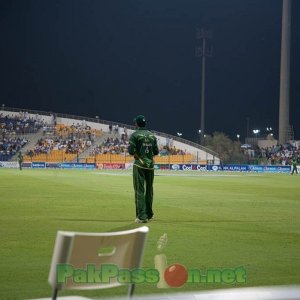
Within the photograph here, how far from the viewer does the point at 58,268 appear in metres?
3.31

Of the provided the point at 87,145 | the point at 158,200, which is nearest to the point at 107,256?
the point at 158,200

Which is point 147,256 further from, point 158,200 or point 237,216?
point 158,200

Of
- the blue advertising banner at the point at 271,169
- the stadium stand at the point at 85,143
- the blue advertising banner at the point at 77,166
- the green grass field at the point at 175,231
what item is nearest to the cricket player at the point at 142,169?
the green grass field at the point at 175,231

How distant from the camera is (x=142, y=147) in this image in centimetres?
1250

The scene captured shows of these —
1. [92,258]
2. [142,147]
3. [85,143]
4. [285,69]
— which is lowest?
[92,258]

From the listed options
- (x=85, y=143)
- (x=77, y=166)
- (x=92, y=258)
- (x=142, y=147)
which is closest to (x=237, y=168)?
(x=77, y=166)

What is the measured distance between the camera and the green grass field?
22.3ft

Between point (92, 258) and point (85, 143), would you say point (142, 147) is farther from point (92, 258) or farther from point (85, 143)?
point (85, 143)

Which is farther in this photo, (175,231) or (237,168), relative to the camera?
(237,168)

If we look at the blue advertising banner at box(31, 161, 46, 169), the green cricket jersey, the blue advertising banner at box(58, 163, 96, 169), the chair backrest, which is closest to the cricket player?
the green cricket jersey

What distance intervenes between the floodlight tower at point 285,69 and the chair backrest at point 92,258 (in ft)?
209

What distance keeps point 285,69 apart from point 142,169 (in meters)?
58.1

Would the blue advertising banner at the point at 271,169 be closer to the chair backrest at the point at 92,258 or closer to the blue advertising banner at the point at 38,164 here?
the blue advertising banner at the point at 38,164

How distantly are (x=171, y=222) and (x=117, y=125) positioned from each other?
193 ft
